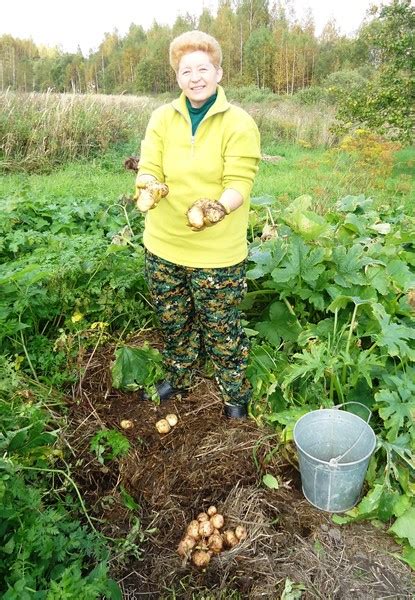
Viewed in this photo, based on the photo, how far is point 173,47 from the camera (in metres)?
1.99

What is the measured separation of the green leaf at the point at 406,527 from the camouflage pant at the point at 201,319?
0.88 meters

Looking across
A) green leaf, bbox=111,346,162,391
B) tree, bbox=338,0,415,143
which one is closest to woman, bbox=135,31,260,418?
green leaf, bbox=111,346,162,391

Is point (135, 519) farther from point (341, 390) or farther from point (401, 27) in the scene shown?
point (401, 27)

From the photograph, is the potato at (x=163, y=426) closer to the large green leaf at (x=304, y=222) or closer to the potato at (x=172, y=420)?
the potato at (x=172, y=420)

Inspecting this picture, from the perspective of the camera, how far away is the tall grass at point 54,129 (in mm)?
8016

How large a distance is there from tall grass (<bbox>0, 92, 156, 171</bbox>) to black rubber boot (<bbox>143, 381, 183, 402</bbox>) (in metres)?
6.20

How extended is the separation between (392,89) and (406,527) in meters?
8.55

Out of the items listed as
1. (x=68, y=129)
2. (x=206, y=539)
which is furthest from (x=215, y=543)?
(x=68, y=129)

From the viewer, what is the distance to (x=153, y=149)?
2123 millimetres

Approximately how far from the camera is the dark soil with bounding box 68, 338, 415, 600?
6.20ft

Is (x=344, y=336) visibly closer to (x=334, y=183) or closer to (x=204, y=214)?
(x=204, y=214)

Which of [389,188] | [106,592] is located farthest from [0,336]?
[389,188]

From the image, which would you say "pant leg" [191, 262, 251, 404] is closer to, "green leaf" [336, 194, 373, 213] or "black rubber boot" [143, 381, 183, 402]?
"black rubber boot" [143, 381, 183, 402]

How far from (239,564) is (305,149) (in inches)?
382
